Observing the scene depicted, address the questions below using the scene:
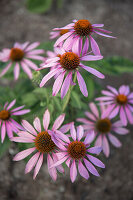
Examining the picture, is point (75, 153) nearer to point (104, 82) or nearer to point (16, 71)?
point (16, 71)

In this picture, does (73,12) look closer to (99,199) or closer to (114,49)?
(114,49)

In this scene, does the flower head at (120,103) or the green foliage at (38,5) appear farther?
the green foliage at (38,5)

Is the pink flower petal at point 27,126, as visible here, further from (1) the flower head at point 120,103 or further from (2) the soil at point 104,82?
(2) the soil at point 104,82

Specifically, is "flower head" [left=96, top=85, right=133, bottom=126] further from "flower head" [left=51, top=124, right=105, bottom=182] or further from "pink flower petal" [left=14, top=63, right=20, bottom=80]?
"pink flower petal" [left=14, top=63, right=20, bottom=80]

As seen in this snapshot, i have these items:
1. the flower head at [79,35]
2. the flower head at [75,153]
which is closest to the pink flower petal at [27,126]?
the flower head at [75,153]

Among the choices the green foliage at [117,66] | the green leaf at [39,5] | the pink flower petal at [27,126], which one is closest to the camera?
the pink flower petal at [27,126]

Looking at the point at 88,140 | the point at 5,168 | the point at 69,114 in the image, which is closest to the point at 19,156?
the point at 88,140
